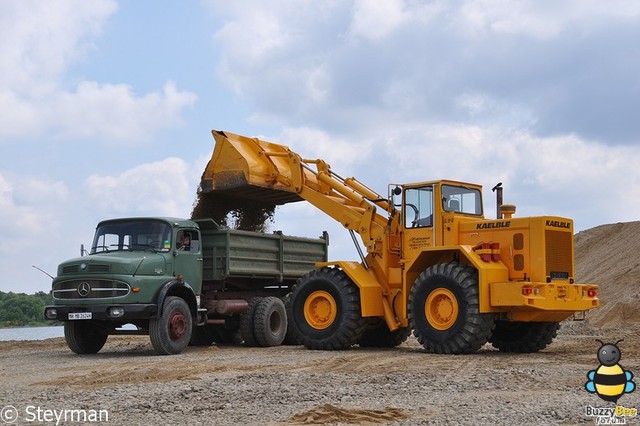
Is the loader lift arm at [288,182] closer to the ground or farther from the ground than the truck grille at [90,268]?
farther from the ground

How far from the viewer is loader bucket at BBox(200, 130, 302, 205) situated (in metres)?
18.4

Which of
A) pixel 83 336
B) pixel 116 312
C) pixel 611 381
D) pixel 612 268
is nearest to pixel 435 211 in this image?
pixel 116 312

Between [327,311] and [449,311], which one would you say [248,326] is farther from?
[449,311]

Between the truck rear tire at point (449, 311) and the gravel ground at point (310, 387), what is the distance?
343 mm

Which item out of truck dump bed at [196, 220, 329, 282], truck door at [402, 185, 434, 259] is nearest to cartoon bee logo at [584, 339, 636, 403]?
truck door at [402, 185, 434, 259]

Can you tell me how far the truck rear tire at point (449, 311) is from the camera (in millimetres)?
15164

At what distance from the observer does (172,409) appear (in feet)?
30.2

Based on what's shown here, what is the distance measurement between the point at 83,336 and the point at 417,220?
7.00 m

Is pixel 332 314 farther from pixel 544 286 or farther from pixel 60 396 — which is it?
pixel 60 396

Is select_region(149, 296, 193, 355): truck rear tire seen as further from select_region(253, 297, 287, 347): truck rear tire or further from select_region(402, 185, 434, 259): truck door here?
select_region(402, 185, 434, 259): truck door

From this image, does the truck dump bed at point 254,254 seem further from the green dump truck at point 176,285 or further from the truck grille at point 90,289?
the truck grille at point 90,289

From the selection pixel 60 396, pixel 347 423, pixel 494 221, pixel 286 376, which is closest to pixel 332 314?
pixel 494 221

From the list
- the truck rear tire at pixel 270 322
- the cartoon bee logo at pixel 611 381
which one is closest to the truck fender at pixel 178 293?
the truck rear tire at pixel 270 322

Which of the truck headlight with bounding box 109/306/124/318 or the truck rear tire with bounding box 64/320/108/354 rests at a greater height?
the truck headlight with bounding box 109/306/124/318
